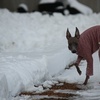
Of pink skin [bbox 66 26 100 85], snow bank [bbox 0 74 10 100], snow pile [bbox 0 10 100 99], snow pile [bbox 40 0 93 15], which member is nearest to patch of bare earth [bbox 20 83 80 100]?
snow pile [bbox 0 10 100 99]

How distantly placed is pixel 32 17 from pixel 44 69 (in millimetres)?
10588

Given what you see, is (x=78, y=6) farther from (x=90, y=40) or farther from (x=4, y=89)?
(x=4, y=89)

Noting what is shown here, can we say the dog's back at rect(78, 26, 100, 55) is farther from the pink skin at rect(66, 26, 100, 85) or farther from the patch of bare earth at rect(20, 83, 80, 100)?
the patch of bare earth at rect(20, 83, 80, 100)

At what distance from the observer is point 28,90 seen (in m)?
7.98

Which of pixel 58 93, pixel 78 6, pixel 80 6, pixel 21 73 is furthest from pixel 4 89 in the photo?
pixel 80 6

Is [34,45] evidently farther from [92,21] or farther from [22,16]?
[92,21]

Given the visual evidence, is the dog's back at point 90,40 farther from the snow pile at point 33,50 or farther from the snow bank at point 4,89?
the snow bank at point 4,89

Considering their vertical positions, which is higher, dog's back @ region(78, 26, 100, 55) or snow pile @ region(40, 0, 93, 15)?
dog's back @ region(78, 26, 100, 55)

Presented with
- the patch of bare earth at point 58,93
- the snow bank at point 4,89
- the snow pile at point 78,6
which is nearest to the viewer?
the snow bank at point 4,89

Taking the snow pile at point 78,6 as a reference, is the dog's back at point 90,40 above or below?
above

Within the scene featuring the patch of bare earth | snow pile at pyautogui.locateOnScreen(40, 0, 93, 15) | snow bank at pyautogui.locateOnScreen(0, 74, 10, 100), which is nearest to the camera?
snow bank at pyautogui.locateOnScreen(0, 74, 10, 100)

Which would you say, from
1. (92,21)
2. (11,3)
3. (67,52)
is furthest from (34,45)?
(11,3)

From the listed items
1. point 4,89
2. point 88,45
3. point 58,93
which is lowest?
point 58,93

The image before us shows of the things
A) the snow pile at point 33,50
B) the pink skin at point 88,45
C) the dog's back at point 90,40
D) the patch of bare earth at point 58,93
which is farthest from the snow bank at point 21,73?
the dog's back at point 90,40
